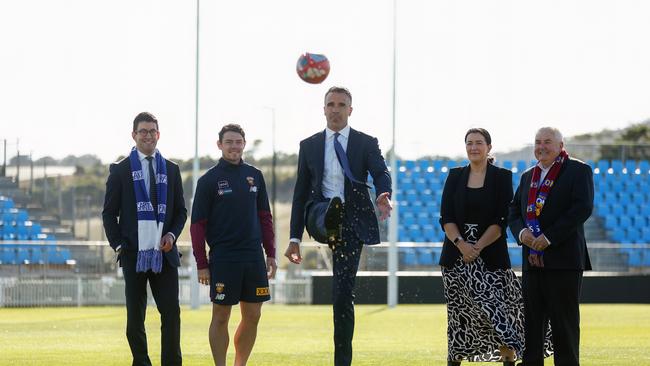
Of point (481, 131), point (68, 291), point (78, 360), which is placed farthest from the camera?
point (68, 291)

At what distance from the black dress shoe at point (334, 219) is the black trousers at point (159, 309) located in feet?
4.98

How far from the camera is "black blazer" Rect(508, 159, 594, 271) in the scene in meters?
9.94

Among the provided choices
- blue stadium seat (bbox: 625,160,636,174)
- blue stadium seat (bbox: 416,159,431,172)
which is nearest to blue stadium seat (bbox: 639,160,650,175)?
blue stadium seat (bbox: 625,160,636,174)

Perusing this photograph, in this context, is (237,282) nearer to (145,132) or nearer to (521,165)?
(145,132)

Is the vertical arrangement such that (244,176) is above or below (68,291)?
above

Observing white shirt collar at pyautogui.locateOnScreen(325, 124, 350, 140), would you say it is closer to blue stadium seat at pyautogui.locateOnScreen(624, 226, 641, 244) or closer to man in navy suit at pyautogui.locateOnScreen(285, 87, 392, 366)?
man in navy suit at pyautogui.locateOnScreen(285, 87, 392, 366)

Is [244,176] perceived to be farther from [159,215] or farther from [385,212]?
[385,212]

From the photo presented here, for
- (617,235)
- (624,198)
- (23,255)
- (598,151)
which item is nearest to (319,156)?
(23,255)

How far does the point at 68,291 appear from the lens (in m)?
29.8

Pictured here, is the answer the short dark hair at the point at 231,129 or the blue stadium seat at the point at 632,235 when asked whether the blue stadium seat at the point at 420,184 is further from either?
the short dark hair at the point at 231,129

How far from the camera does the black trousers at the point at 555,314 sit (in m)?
10.0

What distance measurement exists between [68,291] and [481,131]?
21.2 m

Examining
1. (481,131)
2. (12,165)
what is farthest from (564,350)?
(12,165)

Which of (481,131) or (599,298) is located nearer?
(481,131)
